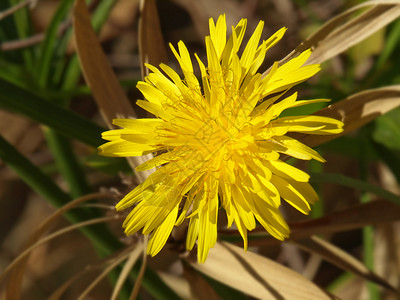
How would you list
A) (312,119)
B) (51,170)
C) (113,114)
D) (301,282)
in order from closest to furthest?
1. (312,119)
2. (301,282)
3. (113,114)
4. (51,170)

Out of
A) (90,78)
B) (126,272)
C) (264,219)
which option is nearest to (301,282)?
(264,219)

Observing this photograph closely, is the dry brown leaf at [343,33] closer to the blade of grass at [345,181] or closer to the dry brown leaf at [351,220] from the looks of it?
the blade of grass at [345,181]

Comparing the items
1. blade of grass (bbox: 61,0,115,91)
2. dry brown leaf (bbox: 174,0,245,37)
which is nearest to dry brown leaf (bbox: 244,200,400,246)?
blade of grass (bbox: 61,0,115,91)

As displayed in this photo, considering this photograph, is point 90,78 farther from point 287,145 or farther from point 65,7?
point 287,145

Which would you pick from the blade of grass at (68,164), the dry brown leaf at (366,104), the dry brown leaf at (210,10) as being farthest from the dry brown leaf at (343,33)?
the dry brown leaf at (210,10)

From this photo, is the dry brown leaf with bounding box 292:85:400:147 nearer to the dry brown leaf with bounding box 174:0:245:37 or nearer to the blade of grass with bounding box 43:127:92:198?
the blade of grass with bounding box 43:127:92:198

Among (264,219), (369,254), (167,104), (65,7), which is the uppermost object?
(65,7)
